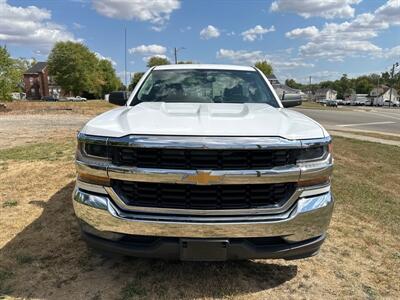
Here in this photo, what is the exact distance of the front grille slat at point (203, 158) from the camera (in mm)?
2461

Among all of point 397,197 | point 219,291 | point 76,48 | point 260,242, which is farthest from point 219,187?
point 76,48

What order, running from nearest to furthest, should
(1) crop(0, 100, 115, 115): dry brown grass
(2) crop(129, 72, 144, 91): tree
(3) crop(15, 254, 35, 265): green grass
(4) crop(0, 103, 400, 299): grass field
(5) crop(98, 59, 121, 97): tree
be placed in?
(4) crop(0, 103, 400, 299): grass field < (3) crop(15, 254, 35, 265): green grass < (2) crop(129, 72, 144, 91): tree < (1) crop(0, 100, 115, 115): dry brown grass < (5) crop(98, 59, 121, 97): tree

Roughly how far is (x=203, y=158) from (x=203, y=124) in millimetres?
292

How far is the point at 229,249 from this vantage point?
8.23 ft

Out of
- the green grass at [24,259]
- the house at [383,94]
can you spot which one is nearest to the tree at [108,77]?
the house at [383,94]

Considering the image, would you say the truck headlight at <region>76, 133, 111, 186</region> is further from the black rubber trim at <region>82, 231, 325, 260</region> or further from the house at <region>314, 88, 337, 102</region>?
the house at <region>314, 88, 337, 102</region>

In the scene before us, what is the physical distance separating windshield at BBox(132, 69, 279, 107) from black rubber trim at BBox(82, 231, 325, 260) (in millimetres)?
1774

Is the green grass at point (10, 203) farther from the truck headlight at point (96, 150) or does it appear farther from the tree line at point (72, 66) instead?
the tree line at point (72, 66)

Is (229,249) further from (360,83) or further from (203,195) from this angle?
(360,83)

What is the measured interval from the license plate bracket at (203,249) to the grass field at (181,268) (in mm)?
442

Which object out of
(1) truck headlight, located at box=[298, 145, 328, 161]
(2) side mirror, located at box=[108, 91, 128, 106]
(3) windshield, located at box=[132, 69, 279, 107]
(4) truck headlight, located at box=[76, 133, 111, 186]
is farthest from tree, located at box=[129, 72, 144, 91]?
(1) truck headlight, located at box=[298, 145, 328, 161]

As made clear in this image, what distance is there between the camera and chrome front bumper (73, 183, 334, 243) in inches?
97.1

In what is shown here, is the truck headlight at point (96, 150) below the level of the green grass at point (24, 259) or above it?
above

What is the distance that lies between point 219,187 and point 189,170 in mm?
243
